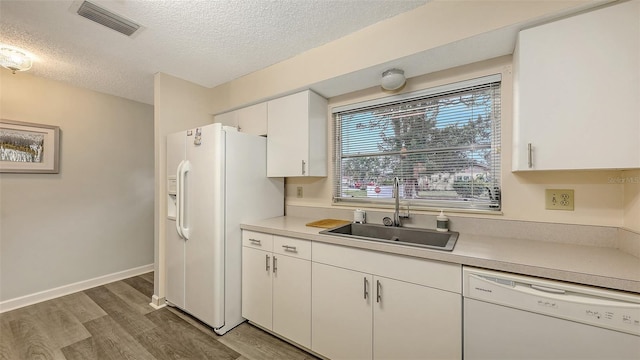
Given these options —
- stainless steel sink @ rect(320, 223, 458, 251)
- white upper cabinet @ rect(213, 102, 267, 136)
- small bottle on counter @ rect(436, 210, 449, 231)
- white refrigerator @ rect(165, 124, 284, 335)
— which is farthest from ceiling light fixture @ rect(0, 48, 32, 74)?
small bottle on counter @ rect(436, 210, 449, 231)

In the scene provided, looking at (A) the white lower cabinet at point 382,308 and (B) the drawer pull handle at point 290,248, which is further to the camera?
(B) the drawer pull handle at point 290,248

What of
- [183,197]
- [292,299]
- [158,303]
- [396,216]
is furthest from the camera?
[158,303]

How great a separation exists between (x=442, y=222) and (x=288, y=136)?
1.48m

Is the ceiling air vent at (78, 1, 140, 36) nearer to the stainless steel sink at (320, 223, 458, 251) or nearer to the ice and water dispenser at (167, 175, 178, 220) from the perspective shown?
the ice and water dispenser at (167, 175, 178, 220)

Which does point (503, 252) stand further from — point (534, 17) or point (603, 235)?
point (534, 17)

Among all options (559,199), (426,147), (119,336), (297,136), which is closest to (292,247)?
(297,136)

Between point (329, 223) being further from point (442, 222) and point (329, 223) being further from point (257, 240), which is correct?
point (442, 222)

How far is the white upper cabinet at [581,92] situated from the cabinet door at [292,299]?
153cm


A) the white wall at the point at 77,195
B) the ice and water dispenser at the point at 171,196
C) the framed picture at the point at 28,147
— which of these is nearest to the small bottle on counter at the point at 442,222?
the ice and water dispenser at the point at 171,196

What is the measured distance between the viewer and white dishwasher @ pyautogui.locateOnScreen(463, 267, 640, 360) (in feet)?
3.10

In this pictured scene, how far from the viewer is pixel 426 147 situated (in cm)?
198

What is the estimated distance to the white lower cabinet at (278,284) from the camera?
1.75 meters

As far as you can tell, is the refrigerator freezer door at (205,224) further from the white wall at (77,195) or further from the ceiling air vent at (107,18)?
the white wall at (77,195)

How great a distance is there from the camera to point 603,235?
1.37 meters
